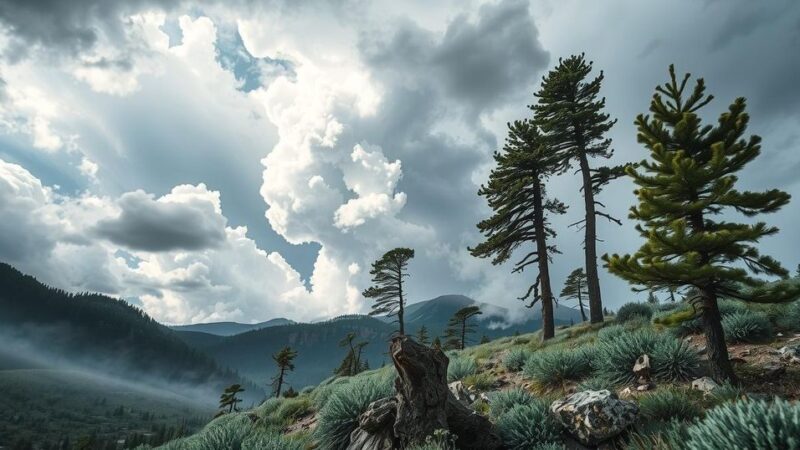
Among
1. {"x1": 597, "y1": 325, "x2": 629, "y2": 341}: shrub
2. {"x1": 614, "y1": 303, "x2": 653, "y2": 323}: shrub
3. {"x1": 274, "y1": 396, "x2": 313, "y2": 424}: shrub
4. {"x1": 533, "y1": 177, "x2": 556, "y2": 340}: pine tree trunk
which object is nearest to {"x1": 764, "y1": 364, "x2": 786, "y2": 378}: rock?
{"x1": 597, "y1": 325, "x2": 629, "y2": 341}: shrub

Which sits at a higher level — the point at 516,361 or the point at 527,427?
the point at 516,361

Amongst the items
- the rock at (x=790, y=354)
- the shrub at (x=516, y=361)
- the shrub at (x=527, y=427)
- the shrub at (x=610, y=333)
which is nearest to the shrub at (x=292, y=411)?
the shrub at (x=516, y=361)

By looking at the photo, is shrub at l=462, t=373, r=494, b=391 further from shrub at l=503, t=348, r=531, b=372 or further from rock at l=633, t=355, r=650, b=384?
rock at l=633, t=355, r=650, b=384

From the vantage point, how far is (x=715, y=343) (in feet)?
25.8

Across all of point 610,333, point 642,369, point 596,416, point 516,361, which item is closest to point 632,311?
point 610,333

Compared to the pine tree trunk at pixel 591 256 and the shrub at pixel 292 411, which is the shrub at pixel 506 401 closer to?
the shrub at pixel 292 411

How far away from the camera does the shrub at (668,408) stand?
6.04 meters

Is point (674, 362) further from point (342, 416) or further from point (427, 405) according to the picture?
point (342, 416)

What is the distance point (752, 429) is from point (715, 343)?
5.54 meters

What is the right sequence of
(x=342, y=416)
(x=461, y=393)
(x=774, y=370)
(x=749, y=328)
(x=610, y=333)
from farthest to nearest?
(x=610, y=333) → (x=749, y=328) → (x=461, y=393) → (x=342, y=416) → (x=774, y=370)

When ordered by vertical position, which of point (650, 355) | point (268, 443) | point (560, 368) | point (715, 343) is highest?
point (715, 343)

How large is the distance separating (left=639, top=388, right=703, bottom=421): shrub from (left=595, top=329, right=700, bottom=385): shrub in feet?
6.46

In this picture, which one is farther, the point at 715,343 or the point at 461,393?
the point at 461,393

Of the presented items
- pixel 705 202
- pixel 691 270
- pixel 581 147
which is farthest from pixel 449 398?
pixel 581 147
